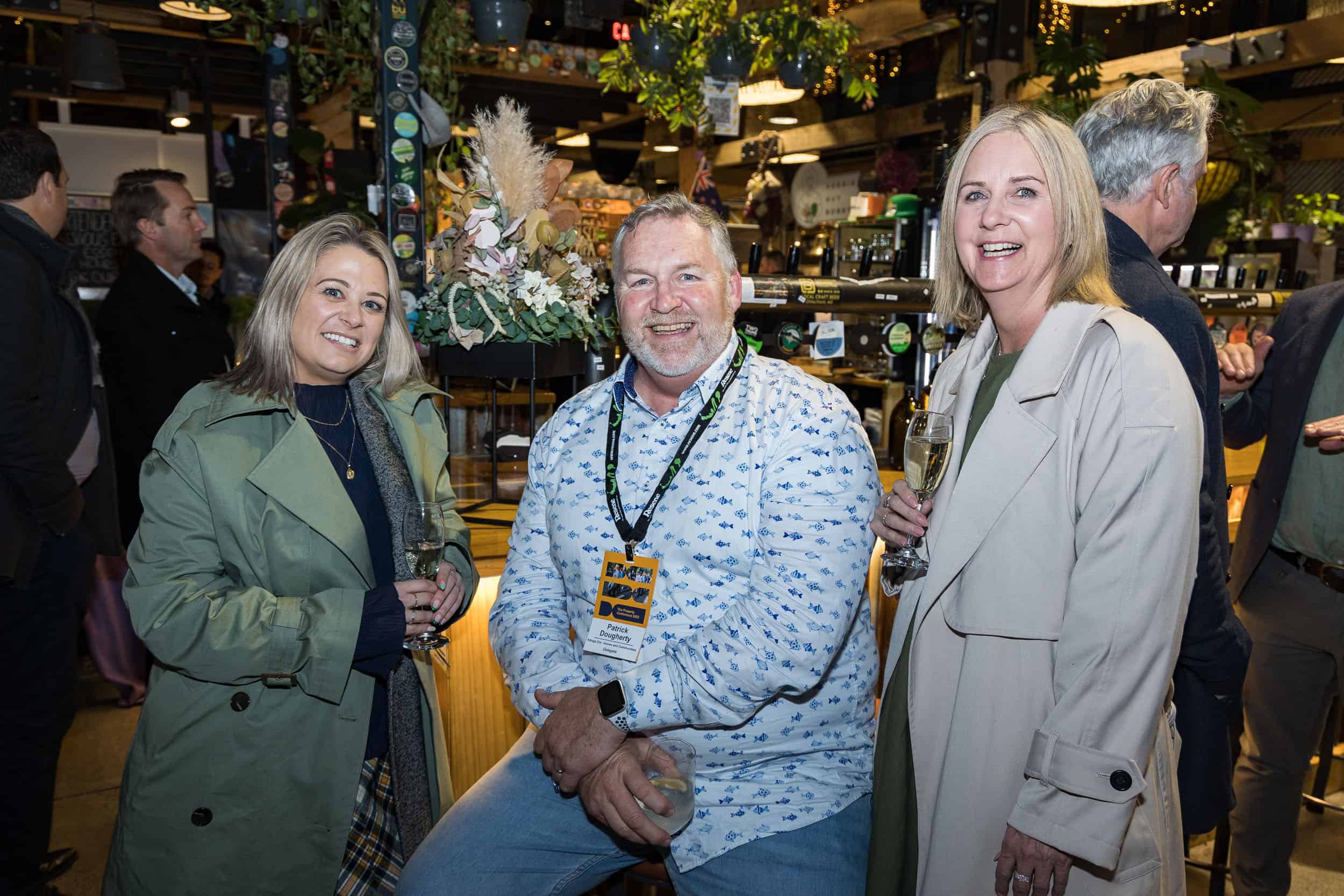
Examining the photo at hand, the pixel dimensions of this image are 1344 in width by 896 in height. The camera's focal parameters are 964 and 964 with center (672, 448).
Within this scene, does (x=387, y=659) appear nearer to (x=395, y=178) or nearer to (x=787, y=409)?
(x=787, y=409)

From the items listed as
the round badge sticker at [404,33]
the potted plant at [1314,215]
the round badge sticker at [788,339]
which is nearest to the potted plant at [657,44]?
the round badge sticker at [404,33]

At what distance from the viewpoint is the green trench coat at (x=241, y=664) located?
5.47 ft

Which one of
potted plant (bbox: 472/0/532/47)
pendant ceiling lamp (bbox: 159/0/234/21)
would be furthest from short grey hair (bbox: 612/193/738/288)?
pendant ceiling lamp (bbox: 159/0/234/21)

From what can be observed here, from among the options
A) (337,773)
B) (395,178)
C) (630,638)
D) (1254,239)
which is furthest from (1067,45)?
(337,773)

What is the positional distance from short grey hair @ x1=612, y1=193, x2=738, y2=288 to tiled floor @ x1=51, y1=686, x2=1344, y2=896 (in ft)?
7.35

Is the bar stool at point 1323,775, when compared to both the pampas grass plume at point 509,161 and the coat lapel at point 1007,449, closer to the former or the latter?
the coat lapel at point 1007,449

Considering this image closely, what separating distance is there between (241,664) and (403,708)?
0.32 m

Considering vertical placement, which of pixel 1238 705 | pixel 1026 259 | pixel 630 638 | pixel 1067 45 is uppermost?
pixel 1067 45

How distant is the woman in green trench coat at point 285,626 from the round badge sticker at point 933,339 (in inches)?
73.3

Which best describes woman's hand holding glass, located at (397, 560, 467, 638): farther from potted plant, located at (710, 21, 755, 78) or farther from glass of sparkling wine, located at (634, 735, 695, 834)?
potted plant, located at (710, 21, 755, 78)

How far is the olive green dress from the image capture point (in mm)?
1633

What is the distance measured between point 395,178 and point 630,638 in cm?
187

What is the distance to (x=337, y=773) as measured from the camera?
1769 millimetres

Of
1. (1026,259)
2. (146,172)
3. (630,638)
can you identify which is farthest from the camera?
(146,172)
